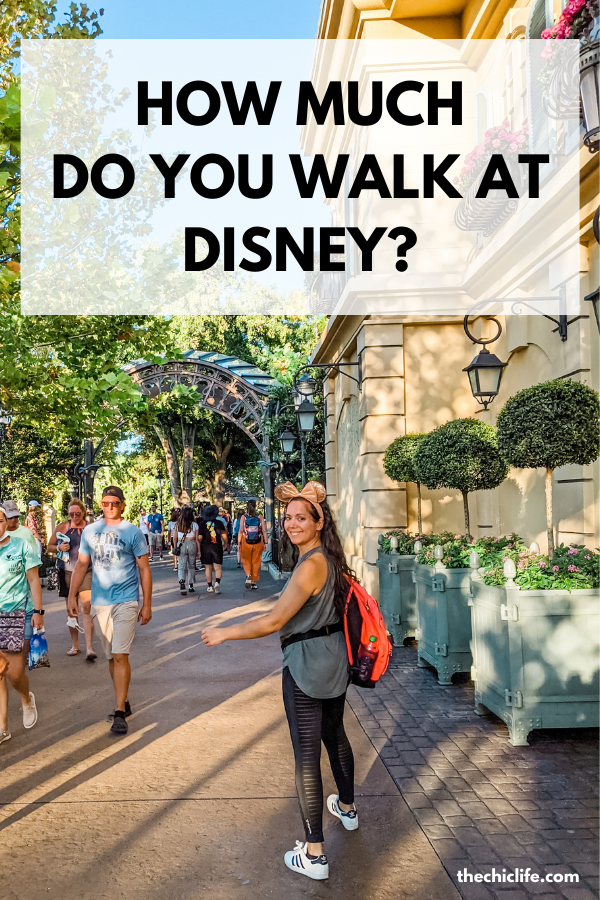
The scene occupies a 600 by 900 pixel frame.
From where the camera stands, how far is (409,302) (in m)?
11.2

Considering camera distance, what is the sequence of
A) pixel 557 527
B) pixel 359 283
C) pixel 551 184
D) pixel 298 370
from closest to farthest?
pixel 551 184 → pixel 557 527 → pixel 359 283 → pixel 298 370

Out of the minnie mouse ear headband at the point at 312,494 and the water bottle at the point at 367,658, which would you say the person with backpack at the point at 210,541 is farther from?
the water bottle at the point at 367,658

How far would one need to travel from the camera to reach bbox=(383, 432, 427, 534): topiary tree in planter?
9.91m

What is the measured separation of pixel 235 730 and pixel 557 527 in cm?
392

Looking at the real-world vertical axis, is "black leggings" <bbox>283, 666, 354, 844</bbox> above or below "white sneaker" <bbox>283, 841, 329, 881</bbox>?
above

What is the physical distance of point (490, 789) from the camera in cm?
461

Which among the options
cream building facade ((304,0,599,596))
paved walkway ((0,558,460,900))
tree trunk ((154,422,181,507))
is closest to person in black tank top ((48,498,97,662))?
paved walkway ((0,558,460,900))

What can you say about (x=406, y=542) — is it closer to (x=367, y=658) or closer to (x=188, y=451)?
(x=367, y=658)

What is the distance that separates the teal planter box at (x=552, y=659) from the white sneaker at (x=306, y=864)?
217 centimetres

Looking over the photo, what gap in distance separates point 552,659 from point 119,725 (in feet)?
10.4

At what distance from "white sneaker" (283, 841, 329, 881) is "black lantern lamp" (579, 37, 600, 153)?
3888 mm

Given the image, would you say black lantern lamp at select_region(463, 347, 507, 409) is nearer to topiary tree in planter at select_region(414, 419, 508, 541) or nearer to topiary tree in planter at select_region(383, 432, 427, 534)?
topiary tree in planter at select_region(414, 419, 508, 541)

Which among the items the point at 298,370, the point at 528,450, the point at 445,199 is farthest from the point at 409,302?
the point at 298,370

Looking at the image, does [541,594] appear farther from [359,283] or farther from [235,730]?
[359,283]
